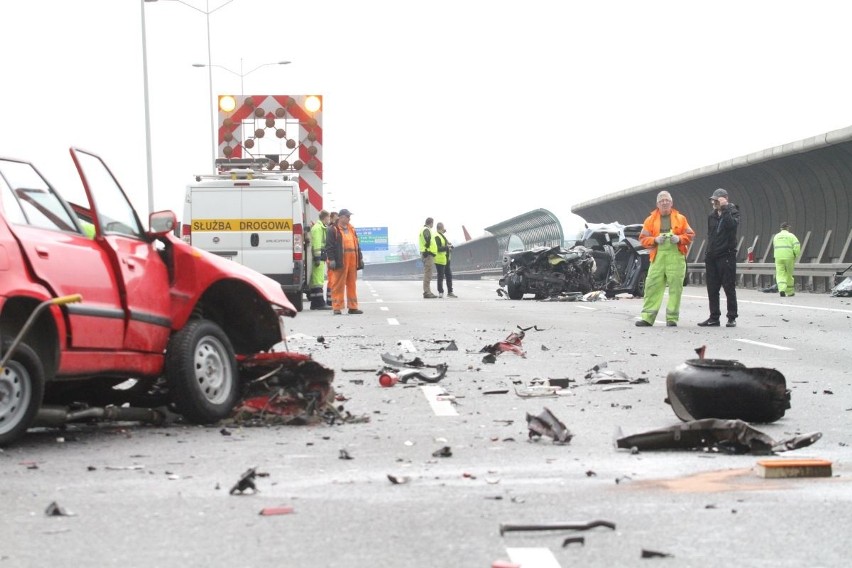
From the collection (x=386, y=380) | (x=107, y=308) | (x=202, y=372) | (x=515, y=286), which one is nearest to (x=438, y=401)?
(x=386, y=380)

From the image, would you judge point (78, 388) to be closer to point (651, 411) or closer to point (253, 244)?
point (651, 411)

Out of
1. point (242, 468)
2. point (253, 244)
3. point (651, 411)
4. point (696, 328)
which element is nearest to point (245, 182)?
point (253, 244)

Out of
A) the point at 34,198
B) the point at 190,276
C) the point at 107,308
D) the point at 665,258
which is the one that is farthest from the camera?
the point at 665,258

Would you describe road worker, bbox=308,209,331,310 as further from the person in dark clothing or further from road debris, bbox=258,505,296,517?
road debris, bbox=258,505,296,517

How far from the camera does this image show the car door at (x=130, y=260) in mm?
8320

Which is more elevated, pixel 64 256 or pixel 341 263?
pixel 64 256

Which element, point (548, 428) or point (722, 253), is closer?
point (548, 428)

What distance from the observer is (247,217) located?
80.7 ft

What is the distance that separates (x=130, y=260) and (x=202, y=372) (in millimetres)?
792

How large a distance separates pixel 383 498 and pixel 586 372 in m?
6.42

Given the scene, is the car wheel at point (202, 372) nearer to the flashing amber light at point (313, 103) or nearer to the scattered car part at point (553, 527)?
the scattered car part at point (553, 527)

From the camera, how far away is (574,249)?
33.6 meters

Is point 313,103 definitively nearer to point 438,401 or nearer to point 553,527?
point 438,401

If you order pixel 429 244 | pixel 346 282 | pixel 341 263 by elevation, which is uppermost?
pixel 429 244
